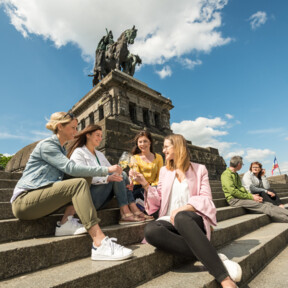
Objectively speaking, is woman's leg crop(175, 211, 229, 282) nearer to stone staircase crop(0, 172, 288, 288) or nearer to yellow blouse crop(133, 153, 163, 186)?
stone staircase crop(0, 172, 288, 288)

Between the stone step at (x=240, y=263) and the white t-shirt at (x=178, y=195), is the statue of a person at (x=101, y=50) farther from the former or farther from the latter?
the stone step at (x=240, y=263)

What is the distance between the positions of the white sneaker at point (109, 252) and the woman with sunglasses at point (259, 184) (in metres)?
4.42

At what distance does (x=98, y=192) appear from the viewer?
8.80 ft

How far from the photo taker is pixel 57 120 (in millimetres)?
2514

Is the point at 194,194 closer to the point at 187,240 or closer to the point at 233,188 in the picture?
the point at 187,240

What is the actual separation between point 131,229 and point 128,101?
47.0 ft

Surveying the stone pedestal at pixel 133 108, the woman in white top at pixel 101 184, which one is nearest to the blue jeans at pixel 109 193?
the woman in white top at pixel 101 184

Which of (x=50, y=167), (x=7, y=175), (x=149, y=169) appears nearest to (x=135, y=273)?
(x=50, y=167)

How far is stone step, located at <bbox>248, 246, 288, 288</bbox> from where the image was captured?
2.09m

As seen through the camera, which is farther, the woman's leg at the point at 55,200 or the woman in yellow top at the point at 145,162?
the woman in yellow top at the point at 145,162

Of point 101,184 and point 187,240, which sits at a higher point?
point 101,184

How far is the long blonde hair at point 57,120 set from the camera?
249 centimetres

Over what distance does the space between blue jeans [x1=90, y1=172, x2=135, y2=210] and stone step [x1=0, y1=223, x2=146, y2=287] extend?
1.72 ft

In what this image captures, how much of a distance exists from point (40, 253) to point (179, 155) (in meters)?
1.71
